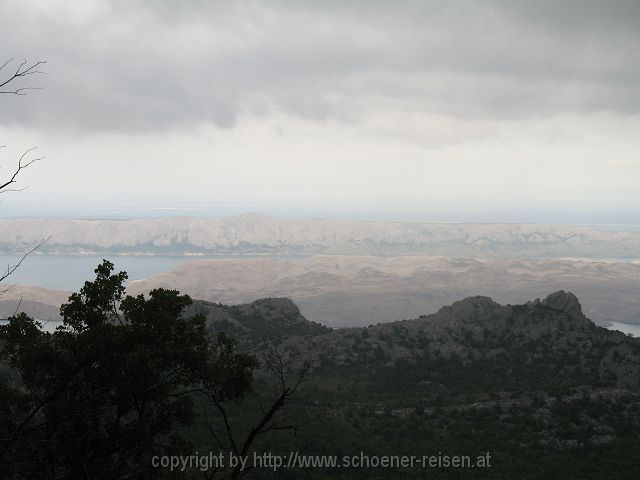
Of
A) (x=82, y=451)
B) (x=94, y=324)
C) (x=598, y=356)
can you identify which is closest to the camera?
(x=82, y=451)

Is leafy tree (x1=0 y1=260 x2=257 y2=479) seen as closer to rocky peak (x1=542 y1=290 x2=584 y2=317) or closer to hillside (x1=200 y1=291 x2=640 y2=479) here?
hillside (x1=200 y1=291 x2=640 y2=479)

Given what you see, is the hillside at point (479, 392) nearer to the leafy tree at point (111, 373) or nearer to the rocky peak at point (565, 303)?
the rocky peak at point (565, 303)

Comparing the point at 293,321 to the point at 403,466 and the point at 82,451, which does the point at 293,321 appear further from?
the point at 82,451

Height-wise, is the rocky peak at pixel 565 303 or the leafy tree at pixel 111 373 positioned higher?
the leafy tree at pixel 111 373

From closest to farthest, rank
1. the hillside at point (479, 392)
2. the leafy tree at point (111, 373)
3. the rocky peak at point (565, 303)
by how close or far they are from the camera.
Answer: the leafy tree at point (111, 373), the hillside at point (479, 392), the rocky peak at point (565, 303)

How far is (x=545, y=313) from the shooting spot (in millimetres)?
80688

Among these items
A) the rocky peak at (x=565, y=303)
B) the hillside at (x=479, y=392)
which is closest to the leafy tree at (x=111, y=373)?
the hillside at (x=479, y=392)

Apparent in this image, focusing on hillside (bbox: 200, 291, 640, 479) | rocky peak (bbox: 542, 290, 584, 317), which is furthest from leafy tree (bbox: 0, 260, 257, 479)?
rocky peak (bbox: 542, 290, 584, 317)

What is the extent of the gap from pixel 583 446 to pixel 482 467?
9496 mm

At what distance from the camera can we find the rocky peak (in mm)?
80875

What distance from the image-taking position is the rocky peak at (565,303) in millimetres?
80875

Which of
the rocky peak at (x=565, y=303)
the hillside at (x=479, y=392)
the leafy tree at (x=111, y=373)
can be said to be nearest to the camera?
the leafy tree at (x=111, y=373)

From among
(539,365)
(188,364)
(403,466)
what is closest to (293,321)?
(539,365)

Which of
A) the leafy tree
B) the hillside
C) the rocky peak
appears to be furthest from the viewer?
the rocky peak
